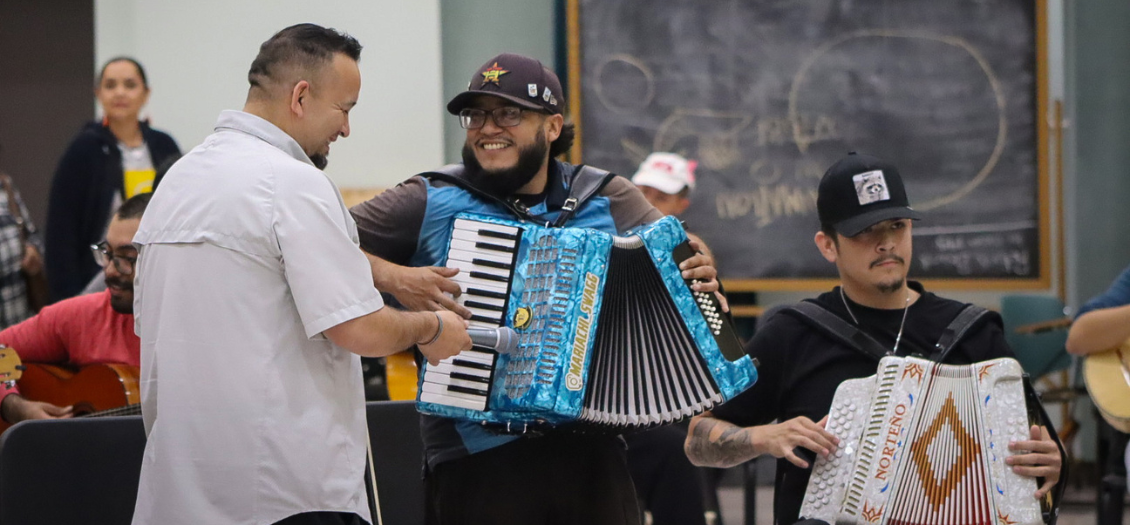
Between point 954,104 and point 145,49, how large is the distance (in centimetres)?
393

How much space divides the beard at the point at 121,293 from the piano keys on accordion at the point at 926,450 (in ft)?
6.55

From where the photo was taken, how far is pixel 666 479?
4.28 m

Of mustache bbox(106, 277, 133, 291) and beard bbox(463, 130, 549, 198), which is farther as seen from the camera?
mustache bbox(106, 277, 133, 291)

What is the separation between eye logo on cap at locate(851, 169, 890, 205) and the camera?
9.36 feet

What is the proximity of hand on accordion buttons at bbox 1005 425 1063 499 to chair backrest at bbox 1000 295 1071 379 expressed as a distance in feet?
11.8

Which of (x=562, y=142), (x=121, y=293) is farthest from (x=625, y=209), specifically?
(x=121, y=293)

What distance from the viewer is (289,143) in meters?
2.25

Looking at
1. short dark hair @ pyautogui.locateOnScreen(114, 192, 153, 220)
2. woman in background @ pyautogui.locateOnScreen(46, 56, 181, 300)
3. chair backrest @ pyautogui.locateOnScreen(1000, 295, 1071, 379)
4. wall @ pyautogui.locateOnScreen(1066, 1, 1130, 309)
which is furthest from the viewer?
wall @ pyautogui.locateOnScreen(1066, 1, 1130, 309)

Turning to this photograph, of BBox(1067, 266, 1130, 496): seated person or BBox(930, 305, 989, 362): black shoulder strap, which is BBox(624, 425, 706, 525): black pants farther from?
BBox(930, 305, 989, 362): black shoulder strap

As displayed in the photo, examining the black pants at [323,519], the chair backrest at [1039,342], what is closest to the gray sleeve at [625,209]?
the black pants at [323,519]

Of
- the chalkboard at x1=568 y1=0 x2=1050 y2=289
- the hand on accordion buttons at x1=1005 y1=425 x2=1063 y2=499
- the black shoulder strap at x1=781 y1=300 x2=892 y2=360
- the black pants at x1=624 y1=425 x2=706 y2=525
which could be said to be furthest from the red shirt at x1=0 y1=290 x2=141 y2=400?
the chalkboard at x1=568 y1=0 x2=1050 y2=289

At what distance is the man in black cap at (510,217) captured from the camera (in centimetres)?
266

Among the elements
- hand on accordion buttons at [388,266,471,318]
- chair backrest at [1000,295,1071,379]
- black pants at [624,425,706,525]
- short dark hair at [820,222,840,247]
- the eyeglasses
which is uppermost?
Result: the eyeglasses

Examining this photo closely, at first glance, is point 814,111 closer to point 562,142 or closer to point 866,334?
point 562,142
